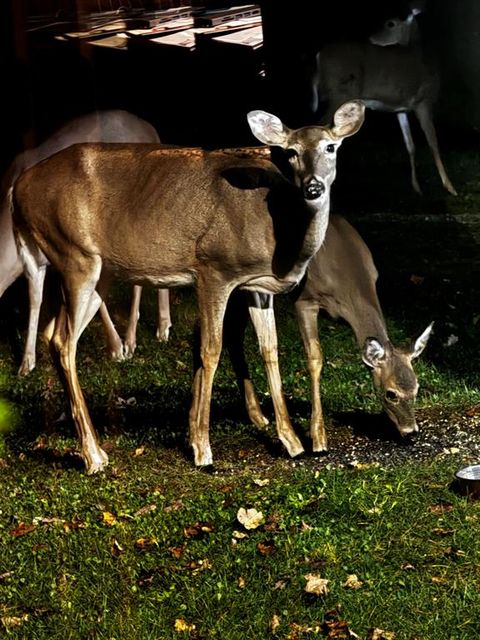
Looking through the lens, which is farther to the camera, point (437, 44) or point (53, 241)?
point (437, 44)

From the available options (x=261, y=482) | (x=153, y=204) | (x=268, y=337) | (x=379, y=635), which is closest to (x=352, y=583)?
(x=379, y=635)

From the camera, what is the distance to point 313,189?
25.1ft

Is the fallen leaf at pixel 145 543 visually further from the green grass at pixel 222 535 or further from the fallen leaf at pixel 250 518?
the fallen leaf at pixel 250 518

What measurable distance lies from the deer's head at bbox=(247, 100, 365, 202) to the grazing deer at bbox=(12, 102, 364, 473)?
0.01 metres

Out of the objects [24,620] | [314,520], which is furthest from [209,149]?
[24,620]

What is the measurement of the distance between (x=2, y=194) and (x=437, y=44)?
121 inches

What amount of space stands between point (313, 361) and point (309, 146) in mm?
1434

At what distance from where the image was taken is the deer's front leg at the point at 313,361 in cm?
850

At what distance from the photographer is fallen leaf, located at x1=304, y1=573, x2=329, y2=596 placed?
6297mm

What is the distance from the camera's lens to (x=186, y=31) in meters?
8.83

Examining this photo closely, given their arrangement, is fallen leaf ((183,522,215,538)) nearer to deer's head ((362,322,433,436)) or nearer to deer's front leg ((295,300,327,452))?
deer's front leg ((295,300,327,452))

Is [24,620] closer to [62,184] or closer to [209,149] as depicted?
[62,184]

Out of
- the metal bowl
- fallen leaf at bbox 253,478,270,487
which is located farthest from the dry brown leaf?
fallen leaf at bbox 253,478,270,487

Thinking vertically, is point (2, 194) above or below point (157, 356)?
above
